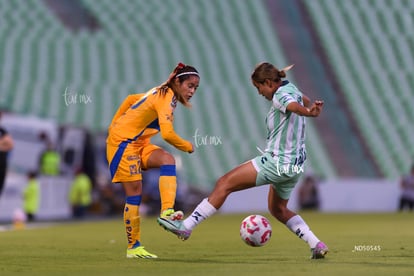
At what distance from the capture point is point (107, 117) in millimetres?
27969

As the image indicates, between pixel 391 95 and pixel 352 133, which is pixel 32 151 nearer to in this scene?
pixel 352 133

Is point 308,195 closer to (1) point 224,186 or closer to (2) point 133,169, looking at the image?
(2) point 133,169

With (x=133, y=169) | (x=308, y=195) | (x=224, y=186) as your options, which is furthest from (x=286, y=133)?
(x=308, y=195)

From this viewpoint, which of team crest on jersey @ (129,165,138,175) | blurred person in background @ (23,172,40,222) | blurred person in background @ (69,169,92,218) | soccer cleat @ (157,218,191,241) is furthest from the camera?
blurred person in background @ (69,169,92,218)

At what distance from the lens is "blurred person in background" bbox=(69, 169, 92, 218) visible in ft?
80.9

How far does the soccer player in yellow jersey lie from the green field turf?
0.52 m

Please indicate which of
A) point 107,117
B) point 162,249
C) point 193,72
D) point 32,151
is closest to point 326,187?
point 107,117

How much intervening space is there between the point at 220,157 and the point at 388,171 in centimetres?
503

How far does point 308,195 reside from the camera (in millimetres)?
27328

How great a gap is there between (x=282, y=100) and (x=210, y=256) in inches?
81.4

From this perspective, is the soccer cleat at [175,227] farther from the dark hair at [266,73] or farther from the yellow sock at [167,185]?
the dark hair at [266,73]

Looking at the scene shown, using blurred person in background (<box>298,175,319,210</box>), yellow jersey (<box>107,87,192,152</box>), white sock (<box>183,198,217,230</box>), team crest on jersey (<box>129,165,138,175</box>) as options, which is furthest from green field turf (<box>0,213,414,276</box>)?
blurred person in background (<box>298,175,319,210</box>)

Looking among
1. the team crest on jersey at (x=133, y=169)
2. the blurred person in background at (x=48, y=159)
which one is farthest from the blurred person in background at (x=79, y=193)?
the team crest on jersey at (x=133, y=169)

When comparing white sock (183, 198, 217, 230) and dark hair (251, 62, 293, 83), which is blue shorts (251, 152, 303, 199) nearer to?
white sock (183, 198, 217, 230)
